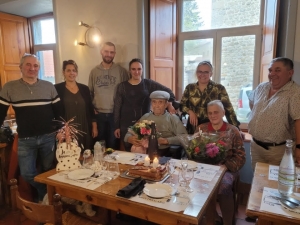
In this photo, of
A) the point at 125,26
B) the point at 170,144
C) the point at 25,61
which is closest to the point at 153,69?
the point at 125,26

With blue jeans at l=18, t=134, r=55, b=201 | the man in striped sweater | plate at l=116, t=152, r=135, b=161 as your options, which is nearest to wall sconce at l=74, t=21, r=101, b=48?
the man in striped sweater

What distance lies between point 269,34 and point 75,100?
2.08 metres

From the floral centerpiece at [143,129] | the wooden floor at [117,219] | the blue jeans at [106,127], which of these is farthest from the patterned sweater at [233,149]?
the blue jeans at [106,127]

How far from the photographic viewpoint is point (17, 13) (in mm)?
4117

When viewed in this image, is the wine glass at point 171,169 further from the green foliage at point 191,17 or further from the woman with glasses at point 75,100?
the green foliage at point 191,17

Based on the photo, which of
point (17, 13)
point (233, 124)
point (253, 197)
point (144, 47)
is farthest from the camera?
point (17, 13)

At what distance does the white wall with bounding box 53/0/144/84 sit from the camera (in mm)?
3041

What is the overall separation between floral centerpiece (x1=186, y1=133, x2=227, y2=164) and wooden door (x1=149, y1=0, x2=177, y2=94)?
1.48 meters

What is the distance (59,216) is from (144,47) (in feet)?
7.62

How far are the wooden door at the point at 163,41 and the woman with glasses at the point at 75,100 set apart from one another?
0.96 meters

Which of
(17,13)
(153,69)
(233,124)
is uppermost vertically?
(17,13)

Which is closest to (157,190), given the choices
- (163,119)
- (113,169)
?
(113,169)

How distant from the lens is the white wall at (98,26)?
3041 mm

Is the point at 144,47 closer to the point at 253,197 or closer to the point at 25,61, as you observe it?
the point at 25,61
